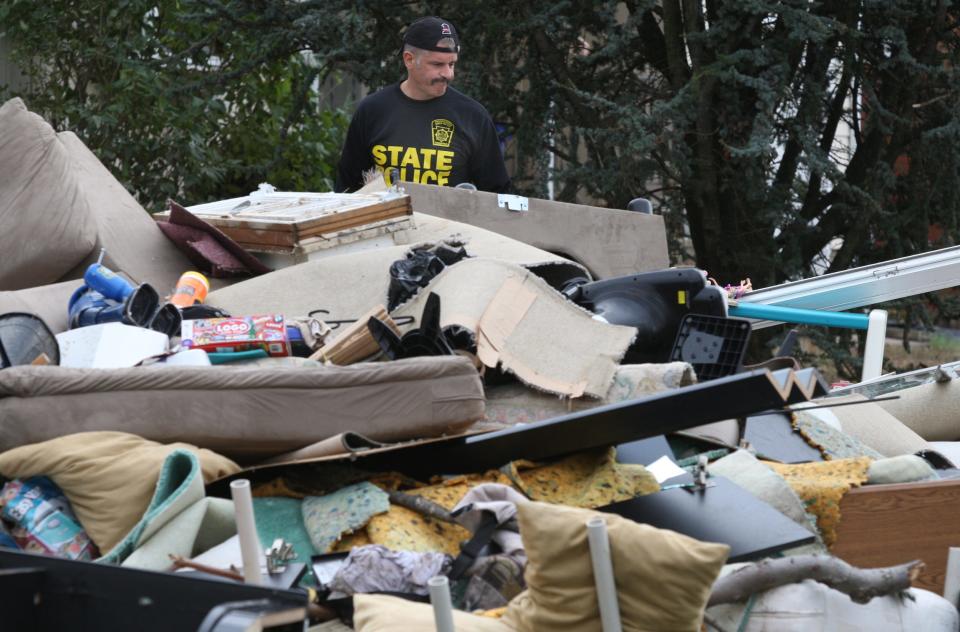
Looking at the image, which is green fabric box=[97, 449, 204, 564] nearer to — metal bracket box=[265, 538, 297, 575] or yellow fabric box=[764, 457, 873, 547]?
metal bracket box=[265, 538, 297, 575]

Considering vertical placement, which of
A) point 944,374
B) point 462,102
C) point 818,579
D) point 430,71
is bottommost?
point 944,374

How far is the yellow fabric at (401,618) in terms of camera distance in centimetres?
201

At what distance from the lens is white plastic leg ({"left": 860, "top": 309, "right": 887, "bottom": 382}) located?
386cm

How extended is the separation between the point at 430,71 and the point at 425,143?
0.91 feet

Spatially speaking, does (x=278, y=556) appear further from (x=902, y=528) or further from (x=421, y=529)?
(x=902, y=528)

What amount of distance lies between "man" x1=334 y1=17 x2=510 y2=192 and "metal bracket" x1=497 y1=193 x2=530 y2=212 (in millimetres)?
522

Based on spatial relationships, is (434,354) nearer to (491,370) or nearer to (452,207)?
(491,370)

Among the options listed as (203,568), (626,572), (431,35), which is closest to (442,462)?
(203,568)

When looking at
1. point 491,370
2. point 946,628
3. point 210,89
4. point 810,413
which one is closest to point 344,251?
point 491,370

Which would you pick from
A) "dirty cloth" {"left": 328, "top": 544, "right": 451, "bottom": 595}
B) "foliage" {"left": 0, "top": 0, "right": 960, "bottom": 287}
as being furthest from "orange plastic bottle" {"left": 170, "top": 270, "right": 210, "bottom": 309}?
"foliage" {"left": 0, "top": 0, "right": 960, "bottom": 287}

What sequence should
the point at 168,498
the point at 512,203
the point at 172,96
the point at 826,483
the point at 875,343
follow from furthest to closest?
1. the point at 172,96
2. the point at 512,203
3. the point at 875,343
4. the point at 826,483
5. the point at 168,498

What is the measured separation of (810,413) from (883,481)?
0.65 meters

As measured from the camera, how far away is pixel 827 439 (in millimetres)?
3191

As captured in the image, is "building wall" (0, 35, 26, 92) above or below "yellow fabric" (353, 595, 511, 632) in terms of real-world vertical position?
above
